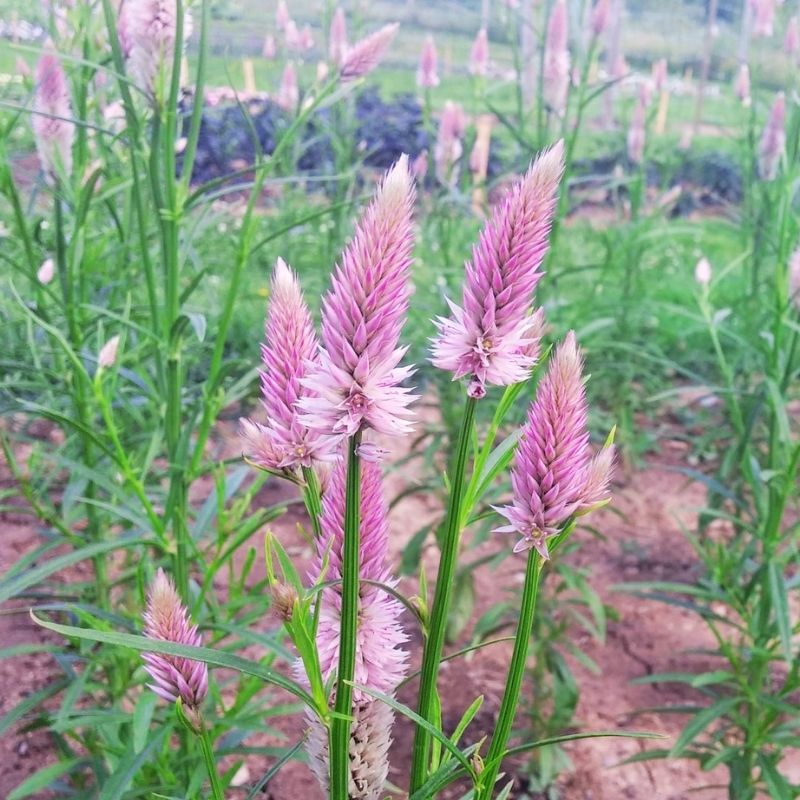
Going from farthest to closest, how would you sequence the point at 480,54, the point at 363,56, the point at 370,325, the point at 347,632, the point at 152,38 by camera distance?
1. the point at 480,54
2. the point at 363,56
3. the point at 152,38
4. the point at 347,632
5. the point at 370,325

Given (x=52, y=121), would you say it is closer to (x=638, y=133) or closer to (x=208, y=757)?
(x=208, y=757)

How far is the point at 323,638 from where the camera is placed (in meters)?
0.78

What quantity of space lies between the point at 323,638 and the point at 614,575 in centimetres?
254

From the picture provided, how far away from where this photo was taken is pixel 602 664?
2734 mm

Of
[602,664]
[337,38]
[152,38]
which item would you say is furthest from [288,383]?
[337,38]

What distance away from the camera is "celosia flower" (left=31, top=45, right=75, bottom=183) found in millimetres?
1558

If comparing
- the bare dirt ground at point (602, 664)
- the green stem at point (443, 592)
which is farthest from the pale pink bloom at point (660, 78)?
the green stem at point (443, 592)

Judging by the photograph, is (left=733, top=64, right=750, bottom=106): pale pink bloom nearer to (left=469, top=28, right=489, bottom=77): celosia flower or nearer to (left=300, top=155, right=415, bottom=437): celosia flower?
(left=469, top=28, right=489, bottom=77): celosia flower

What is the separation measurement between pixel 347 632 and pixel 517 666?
0.47 feet

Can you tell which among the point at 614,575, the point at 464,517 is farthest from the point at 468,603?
the point at 464,517

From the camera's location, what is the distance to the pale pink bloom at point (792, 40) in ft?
8.70

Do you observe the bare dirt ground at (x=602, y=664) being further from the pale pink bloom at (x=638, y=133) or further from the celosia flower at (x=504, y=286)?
the celosia flower at (x=504, y=286)

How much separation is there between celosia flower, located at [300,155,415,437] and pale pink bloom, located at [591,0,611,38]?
6.97ft

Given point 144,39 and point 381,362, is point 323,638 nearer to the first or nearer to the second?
point 381,362
